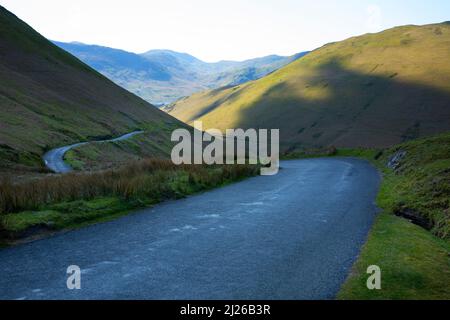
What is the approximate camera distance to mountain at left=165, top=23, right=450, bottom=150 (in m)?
112

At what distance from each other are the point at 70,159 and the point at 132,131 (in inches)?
1872

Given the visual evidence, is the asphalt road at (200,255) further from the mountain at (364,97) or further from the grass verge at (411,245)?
the mountain at (364,97)

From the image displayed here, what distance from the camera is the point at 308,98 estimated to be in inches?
6211

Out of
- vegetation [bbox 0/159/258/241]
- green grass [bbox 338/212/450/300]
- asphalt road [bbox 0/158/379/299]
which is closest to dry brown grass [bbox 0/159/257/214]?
vegetation [bbox 0/159/258/241]

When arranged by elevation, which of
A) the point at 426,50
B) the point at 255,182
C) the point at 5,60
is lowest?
the point at 255,182

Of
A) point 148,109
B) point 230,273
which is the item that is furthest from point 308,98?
point 230,273

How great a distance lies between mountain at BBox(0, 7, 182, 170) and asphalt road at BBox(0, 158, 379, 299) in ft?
82.1

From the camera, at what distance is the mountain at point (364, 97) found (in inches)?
4422

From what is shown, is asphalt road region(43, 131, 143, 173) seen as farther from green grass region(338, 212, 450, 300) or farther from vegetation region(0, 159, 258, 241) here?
green grass region(338, 212, 450, 300)

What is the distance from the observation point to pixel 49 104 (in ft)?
256

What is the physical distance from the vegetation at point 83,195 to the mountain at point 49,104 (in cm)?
1815
